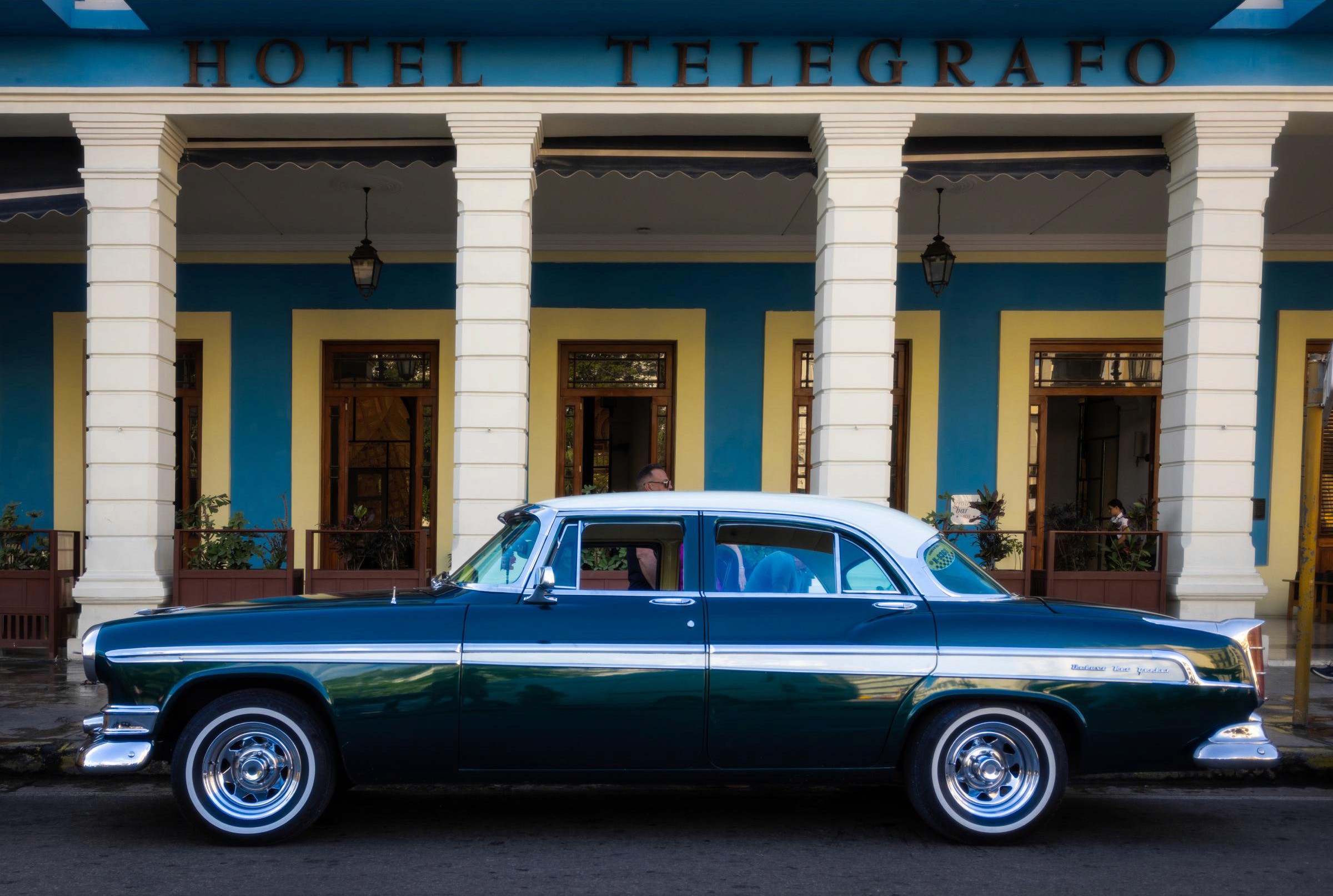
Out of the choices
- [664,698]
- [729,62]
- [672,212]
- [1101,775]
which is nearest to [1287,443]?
[672,212]

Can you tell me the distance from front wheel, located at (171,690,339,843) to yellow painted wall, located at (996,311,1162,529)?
9.65 meters

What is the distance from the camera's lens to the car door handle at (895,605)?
481cm

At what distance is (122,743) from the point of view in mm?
4586

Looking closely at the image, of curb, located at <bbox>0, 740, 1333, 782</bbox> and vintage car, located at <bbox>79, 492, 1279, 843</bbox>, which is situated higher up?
vintage car, located at <bbox>79, 492, 1279, 843</bbox>

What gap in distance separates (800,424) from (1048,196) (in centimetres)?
360

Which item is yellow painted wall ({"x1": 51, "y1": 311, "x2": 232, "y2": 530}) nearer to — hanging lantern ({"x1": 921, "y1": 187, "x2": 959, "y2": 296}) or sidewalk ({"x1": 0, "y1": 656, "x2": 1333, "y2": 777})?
sidewalk ({"x1": 0, "y1": 656, "x2": 1333, "y2": 777})

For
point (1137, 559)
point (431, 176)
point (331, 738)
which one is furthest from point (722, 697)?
point (431, 176)

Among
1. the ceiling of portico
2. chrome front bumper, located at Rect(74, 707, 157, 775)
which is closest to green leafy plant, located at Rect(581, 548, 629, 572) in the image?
chrome front bumper, located at Rect(74, 707, 157, 775)

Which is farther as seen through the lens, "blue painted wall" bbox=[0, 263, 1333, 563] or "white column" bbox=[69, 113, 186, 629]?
"blue painted wall" bbox=[0, 263, 1333, 563]

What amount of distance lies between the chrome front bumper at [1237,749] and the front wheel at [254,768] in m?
3.65

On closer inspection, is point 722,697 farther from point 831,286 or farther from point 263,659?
point 831,286

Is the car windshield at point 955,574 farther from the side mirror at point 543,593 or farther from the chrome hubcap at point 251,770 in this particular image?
the chrome hubcap at point 251,770

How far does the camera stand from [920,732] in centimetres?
473

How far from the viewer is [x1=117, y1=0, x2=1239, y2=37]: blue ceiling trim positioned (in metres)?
8.38
